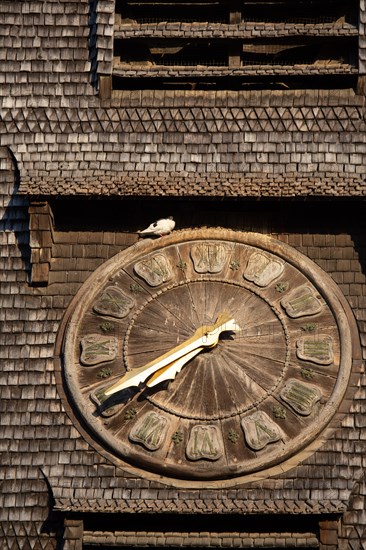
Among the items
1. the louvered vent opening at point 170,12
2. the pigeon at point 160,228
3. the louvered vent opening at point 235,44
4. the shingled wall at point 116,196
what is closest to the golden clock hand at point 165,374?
the shingled wall at point 116,196

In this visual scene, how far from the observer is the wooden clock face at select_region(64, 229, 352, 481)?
69.8 feet

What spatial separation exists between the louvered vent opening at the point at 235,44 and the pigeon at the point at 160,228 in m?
1.57

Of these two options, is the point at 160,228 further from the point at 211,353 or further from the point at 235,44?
the point at 235,44

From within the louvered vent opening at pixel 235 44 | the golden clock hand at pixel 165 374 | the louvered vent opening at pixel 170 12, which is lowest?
the golden clock hand at pixel 165 374

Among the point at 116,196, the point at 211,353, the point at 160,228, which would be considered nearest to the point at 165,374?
the point at 211,353

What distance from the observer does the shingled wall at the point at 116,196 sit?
21.1 m

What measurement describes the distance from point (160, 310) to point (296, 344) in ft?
4.43

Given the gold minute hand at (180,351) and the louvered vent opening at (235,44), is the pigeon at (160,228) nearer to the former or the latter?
the gold minute hand at (180,351)

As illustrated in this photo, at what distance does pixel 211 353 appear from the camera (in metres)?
21.7

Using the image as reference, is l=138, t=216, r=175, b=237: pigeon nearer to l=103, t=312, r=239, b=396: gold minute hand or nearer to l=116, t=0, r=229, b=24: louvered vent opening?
l=103, t=312, r=239, b=396: gold minute hand

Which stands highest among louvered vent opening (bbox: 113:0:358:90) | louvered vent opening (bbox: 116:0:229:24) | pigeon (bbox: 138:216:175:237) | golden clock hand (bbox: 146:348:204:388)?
louvered vent opening (bbox: 116:0:229:24)

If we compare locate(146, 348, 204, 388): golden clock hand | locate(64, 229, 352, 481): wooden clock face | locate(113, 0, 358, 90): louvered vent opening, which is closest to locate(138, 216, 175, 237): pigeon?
locate(64, 229, 352, 481): wooden clock face

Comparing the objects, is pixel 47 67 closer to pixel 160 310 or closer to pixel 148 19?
pixel 148 19

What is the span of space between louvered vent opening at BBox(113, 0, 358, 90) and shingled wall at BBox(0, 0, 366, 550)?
0.21 meters
